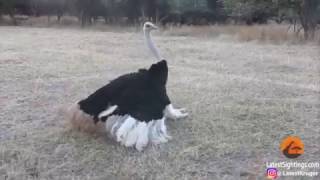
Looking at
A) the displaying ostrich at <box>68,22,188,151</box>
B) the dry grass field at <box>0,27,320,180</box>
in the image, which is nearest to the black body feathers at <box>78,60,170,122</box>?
the displaying ostrich at <box>68,22,188,151</box>

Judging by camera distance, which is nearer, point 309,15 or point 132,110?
point 132,110

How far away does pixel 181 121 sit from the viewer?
4801 mm

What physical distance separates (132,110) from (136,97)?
0.46 ft

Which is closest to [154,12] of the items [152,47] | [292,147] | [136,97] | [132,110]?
[152,47]

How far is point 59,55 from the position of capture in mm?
9141

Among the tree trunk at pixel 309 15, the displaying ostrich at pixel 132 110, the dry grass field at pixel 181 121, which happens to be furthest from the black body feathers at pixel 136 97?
the tree trunk at pixel 309 15

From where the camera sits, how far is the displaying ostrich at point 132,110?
4.11 m

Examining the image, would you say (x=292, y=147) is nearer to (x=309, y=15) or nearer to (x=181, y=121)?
(x=181, y=121)

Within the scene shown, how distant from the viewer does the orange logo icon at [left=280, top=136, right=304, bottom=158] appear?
4.07 metres

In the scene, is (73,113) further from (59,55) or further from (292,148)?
(59,55)

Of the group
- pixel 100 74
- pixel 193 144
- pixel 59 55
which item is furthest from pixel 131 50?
pixel 193 144

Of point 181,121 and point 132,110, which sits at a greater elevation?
point 132,110

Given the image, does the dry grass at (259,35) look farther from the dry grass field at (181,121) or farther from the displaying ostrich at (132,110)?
the displaying ostrich at (132,110)

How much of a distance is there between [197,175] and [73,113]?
129cm
